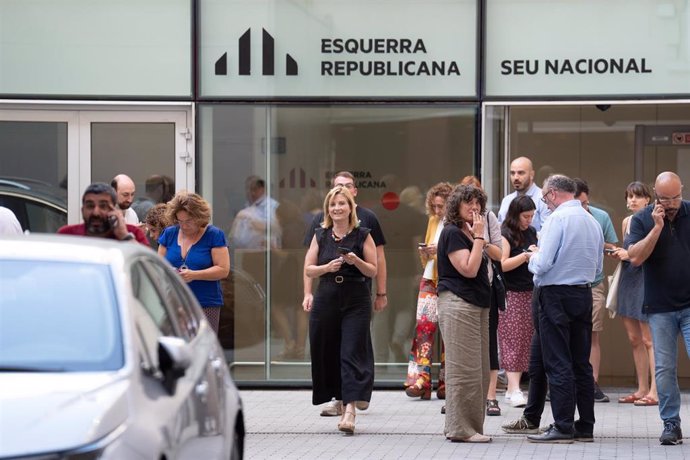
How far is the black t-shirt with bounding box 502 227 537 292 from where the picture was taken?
39.1 ft

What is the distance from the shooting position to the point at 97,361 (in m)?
5.21

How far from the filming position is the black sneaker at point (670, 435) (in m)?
9.88

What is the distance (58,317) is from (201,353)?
1.02 meters

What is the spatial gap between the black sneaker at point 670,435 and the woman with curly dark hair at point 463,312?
1.30 m

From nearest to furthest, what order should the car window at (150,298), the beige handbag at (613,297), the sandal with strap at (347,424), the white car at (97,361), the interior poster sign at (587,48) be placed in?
the white car at (97,361), the car window at (150,298), the sandal with strap at (347,424), the beige handbag at (613,297), the interior poster sign at (587,48)

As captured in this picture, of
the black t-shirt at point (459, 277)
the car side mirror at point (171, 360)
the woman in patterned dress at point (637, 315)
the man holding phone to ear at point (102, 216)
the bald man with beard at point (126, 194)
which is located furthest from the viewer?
the woman in patterned dress at point (637, 315)

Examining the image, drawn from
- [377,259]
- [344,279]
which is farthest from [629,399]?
[344,279]

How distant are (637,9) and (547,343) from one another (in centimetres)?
455

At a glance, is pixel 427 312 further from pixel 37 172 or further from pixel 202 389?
pixel 202 389

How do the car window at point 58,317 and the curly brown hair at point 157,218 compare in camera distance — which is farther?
the curly brown hair at point 157,218

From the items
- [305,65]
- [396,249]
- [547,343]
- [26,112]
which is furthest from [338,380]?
[26,112]

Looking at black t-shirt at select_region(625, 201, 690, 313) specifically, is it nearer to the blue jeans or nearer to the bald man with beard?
the blue jeans

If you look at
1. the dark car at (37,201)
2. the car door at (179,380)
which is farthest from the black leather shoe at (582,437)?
the dark car at (37,201)

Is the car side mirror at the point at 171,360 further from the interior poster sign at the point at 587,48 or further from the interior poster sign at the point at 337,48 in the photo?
the interior poster sign at the point at 587,48
